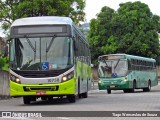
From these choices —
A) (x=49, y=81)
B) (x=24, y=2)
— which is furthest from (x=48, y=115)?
(x=24, y=2)

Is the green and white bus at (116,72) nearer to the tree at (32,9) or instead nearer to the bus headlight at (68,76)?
the tree at (32,9)

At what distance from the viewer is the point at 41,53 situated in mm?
20391

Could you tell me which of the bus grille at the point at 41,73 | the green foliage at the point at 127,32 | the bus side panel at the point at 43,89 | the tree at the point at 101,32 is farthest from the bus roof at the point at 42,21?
the tree at the point at 101,32

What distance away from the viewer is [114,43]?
227 feet

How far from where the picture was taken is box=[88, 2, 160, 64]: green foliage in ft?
227

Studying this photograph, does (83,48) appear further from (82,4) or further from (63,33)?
(82,4)

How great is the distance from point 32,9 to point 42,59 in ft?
62.4

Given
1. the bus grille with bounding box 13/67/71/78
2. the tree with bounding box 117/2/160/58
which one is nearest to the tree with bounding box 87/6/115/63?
the tree with bounding box 117/2/160/58

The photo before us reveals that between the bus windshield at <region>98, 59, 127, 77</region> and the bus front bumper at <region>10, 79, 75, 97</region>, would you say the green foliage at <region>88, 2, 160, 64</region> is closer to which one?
the bus windshield at <region>98, 59, 127, 77</region>

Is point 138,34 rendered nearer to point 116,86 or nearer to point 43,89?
point 116,86

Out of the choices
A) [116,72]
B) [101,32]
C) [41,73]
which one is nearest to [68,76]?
[41,73]

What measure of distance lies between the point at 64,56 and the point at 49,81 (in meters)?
1.17

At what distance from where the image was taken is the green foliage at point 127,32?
69.1 metres

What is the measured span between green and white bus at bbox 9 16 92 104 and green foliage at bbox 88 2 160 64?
4778cm
